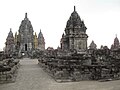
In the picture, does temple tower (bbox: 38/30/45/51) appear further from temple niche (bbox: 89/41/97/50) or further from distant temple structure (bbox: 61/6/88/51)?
distant temple structure (bbox: 61/6/88/51)

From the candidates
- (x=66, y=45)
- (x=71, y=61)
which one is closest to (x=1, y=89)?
(x=71, y=61)

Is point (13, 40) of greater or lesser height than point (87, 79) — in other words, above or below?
above

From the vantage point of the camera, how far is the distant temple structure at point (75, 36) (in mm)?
33000

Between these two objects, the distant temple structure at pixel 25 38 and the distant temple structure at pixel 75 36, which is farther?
the distant temple structure at pixel 25 38

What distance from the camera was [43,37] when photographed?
232ft

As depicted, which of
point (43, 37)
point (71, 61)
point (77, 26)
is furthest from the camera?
point (43, 37)

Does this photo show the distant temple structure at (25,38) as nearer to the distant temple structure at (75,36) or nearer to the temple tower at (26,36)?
the temple tower at (26,36)

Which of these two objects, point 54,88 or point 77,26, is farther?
point 77,26

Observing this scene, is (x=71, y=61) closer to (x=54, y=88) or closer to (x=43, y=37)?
(x=54, y=88)

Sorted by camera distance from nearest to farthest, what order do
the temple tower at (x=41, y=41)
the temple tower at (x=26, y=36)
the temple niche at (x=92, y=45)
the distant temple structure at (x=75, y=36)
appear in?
the distant temple structure at (x=75, y=36)
the temple tower at (x=26, y=36)
the temple niche at (x=92, y=45)
the temple tower at (x=41, y=41)

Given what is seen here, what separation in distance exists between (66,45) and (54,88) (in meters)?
23.3

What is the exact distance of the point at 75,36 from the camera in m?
32.9

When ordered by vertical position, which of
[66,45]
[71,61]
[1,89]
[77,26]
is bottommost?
[1,89]

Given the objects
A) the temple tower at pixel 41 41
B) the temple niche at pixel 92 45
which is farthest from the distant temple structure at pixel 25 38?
the temple niche at pixel 92 45
